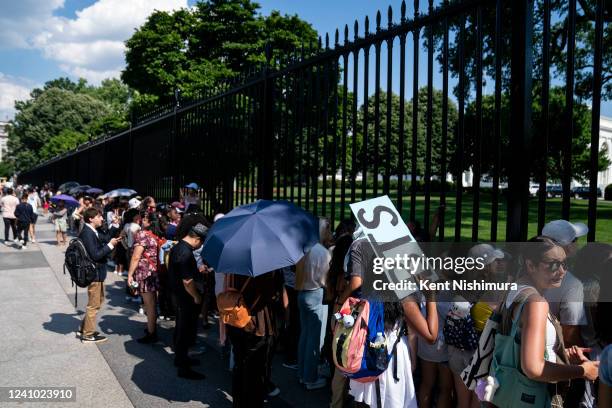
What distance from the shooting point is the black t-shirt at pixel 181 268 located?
521cm

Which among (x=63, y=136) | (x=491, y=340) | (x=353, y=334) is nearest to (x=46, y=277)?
(x=353, y=334)

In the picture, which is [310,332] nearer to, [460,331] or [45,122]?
[460,331]

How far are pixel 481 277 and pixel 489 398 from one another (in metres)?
1.05

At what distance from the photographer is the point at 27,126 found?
217ft

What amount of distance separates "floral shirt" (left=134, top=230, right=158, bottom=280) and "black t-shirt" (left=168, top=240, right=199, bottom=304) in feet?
3.49

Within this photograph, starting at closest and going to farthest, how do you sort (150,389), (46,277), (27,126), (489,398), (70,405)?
(489,398), (70,405), (150,389), (46,277), (27,126)

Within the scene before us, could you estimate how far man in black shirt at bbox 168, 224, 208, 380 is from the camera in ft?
17.1

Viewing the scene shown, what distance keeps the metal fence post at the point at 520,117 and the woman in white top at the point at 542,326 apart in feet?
2.45

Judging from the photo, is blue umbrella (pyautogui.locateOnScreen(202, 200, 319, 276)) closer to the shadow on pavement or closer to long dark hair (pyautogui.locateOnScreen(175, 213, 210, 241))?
long dark hair (pyautogui.locateOnScreen(175, 213, 210, 241))

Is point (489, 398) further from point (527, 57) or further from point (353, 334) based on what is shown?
point (527, 57)

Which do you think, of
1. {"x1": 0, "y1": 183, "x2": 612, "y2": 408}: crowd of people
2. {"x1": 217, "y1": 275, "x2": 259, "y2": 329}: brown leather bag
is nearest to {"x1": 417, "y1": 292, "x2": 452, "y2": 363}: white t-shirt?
{"x1": 0, "y1": 183, "x2": 612, "y2": 408}: crowd of people

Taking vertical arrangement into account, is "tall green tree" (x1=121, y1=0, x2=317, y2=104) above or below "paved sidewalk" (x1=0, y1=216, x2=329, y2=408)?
above

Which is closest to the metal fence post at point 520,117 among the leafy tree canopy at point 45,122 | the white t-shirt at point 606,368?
the white t-shirt at point 606,368

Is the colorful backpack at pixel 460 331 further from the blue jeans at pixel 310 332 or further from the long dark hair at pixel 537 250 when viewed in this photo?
the blue jeans at pixel 310 332
